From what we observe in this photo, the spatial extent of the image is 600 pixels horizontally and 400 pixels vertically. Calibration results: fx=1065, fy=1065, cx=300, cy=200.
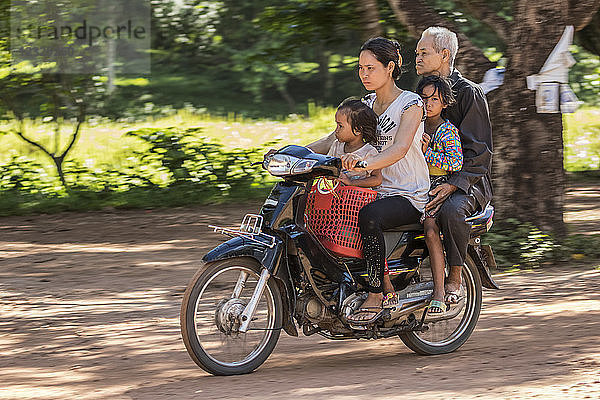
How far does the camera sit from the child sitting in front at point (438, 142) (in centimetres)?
635

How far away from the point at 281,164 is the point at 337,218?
0.53 metres

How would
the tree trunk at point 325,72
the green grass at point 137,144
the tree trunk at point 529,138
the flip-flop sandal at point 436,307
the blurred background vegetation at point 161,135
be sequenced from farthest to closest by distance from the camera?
1. the tree trunk at point 325,72
2. the green grass at point 137,144
3. the blurred background vegetation at point 161,135
4. the tree trunk at point 529,138
5. the flip-flop sandal at point 436,307

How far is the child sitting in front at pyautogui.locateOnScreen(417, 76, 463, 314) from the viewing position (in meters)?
6.35

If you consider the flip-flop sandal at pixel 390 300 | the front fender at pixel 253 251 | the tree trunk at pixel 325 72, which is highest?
the front fender at pixel 253 251

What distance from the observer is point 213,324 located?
19.4 ft

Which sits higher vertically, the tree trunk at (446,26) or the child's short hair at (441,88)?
the child's short hair at (441,88)

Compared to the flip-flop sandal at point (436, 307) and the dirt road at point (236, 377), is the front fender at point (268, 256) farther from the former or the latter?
the flip-flop sandal at point (436, 307)

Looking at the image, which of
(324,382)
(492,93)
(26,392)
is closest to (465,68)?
(492,93)

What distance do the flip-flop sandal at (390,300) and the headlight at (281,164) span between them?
98 cm

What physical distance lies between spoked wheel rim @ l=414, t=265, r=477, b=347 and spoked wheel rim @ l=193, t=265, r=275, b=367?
44.1 inches

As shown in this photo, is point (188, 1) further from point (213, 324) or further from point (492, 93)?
point (213, 324)

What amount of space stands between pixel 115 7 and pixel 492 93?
1300cm

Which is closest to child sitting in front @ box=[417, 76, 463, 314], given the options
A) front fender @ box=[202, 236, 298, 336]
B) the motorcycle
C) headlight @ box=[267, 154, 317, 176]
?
the motorcycle

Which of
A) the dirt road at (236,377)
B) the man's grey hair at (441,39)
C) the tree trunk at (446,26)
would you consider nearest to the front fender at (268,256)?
the dirt road at (236,377)
